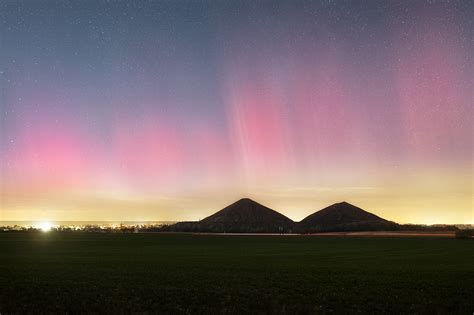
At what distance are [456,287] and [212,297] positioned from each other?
1764 centimetres

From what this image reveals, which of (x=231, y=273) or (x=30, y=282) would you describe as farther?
(x=231, y=273)

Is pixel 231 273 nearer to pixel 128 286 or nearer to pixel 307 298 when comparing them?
pixel 128 286

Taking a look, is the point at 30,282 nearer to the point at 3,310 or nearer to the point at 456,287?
the point at 3,310

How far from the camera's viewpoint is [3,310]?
24344 millimetres

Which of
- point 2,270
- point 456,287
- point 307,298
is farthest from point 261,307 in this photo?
point 2,270

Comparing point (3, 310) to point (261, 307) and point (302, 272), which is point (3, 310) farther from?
point (302, 272)

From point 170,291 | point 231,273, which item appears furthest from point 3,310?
point 231,273

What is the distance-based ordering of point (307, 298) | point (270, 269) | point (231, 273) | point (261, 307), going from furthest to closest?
point (270, 269), point (231, 273), point (307, 298), point (261, 307)

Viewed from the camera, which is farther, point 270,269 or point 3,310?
point 270,269

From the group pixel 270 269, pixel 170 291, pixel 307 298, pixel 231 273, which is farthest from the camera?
pixel 270 269

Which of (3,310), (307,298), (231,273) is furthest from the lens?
(231,273)

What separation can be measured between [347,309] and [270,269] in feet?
71.1

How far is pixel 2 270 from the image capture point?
147 ft

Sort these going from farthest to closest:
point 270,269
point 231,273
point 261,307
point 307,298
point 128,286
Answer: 1. point 270,269
2. point 231,273
3. point 128,286
4. point 307,298
5. point 261,307
